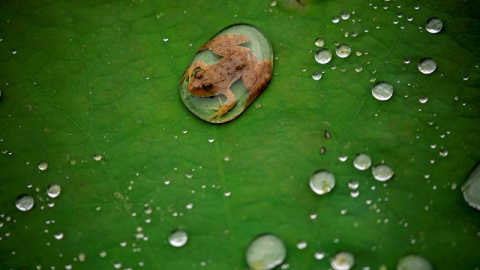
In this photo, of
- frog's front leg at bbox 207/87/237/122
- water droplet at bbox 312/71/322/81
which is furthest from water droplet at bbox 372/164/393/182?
frog's front leg at bbox 207/87/237/122

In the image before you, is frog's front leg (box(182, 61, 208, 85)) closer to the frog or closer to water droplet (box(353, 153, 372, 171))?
the frog

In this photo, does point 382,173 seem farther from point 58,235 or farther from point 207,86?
point 58,235

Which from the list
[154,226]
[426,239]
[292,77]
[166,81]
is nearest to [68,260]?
[154,226]

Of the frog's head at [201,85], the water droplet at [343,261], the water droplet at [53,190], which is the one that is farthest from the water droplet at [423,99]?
the water droplet at [53,190]

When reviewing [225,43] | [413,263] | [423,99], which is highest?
[225,43]

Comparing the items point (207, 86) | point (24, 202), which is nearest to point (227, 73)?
point (207, 86)

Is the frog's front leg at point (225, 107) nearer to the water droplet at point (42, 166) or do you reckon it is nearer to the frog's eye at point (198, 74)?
the frog's eye at point (198, 74)

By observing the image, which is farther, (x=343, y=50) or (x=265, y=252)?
(x=343, y=50)
